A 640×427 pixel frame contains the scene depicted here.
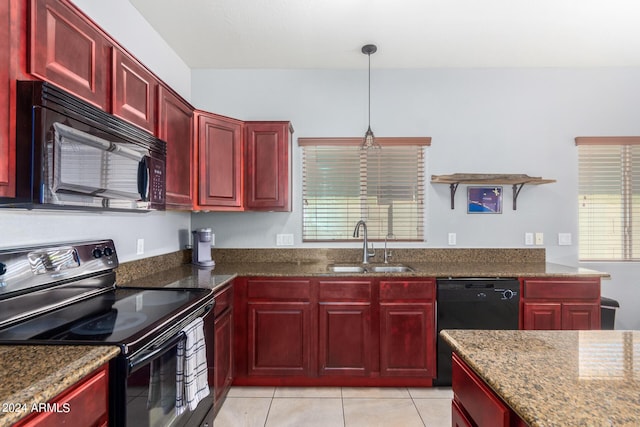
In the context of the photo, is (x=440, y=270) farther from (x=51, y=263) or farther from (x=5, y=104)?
(x=5, y=104)

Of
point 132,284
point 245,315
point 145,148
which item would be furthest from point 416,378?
point 145,148

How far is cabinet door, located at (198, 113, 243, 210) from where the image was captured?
8.23 ft

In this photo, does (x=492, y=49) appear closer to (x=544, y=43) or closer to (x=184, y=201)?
(x=544, y=43)

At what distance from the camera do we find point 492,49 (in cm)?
276

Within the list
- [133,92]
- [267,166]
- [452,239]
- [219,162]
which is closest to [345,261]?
[452,239]

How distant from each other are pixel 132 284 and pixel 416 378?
2155 mm

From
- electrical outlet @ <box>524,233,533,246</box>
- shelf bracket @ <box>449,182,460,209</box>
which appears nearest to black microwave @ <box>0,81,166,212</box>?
shelf bracket @ <box>449,182,460,209</box>

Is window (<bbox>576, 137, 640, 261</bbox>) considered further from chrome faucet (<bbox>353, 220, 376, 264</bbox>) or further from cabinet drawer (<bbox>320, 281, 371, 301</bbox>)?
cabinet drawer (<bbox>320, 281, 371, 301</bbox>)

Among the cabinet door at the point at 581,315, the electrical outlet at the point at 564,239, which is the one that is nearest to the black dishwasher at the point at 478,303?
the cabinet door at the point at 581,315

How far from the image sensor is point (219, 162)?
2609 millimetres

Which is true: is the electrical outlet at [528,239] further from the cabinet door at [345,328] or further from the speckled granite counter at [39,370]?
the speckled granite counter at [39,370]

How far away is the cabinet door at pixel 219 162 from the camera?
251 centimetres

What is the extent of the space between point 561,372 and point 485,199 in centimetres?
242

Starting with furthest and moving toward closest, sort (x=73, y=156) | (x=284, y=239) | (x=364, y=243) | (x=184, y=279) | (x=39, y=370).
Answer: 1. (x=284, y=239)
2. (x=364, y=243)
3. (x=184, y=279)
4. (x=73, y=156)
5. (x=39, y=370)
